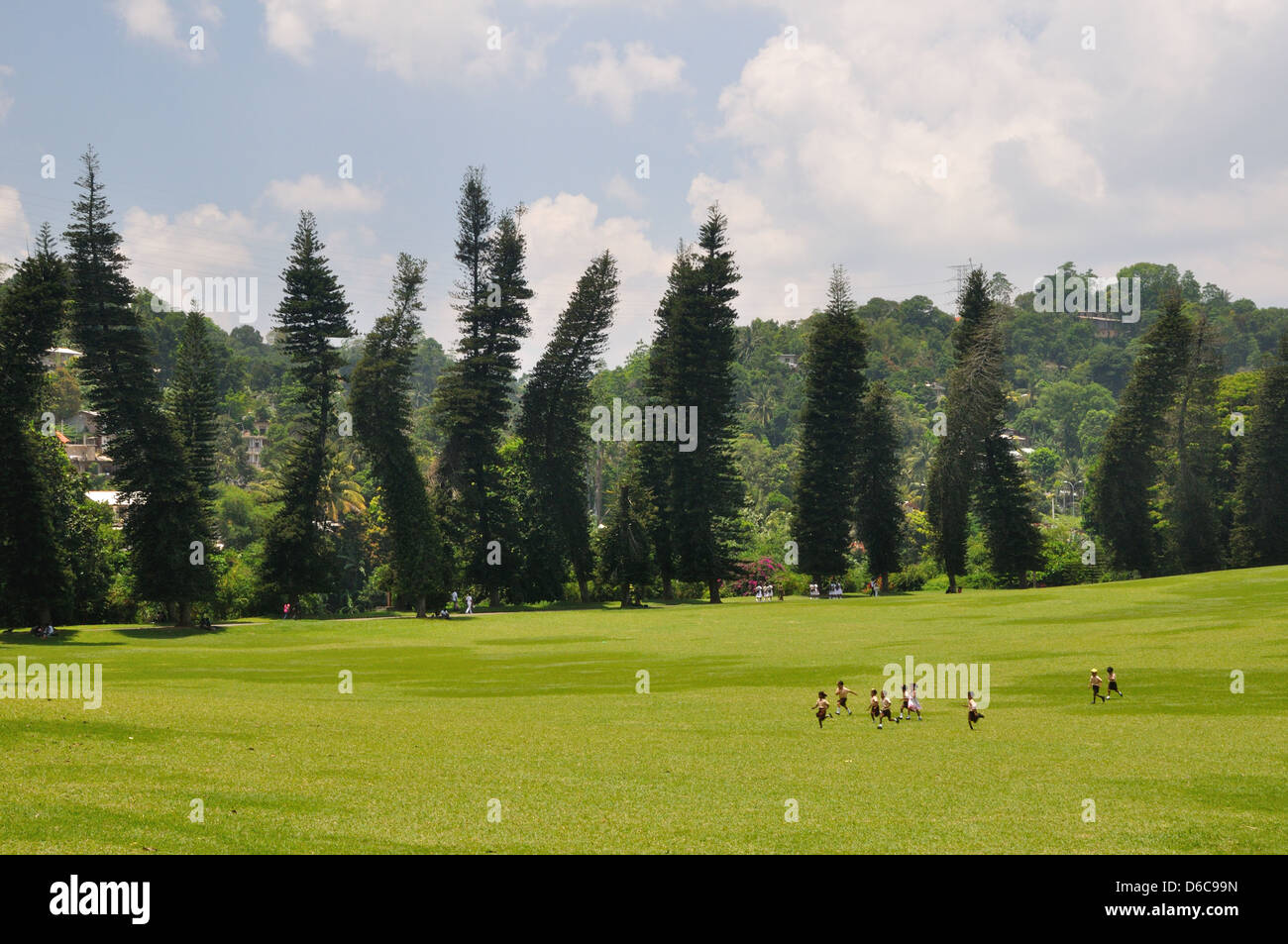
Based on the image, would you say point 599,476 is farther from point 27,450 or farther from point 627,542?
point 27,450

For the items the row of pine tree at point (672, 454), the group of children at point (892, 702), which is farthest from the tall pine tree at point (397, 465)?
the group of children at point (892, 702)

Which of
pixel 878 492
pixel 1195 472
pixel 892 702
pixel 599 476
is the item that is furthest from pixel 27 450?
pixel 599 476

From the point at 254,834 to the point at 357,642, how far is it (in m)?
41.0

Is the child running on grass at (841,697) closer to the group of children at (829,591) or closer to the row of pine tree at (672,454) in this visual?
the row of pine tree at (672,454)

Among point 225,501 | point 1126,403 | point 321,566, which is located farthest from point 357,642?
point 225,501

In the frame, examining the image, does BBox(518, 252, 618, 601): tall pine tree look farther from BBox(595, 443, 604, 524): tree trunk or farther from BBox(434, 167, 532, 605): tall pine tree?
BBox(595, 443, 604, 524): tree trunk

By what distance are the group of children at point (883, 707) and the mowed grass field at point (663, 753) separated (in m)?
0.52

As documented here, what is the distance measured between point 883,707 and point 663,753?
743 cm

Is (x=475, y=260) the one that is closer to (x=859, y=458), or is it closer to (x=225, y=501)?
(x=859, y=458)

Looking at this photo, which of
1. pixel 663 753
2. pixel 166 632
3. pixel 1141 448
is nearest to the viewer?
pixel 663 753

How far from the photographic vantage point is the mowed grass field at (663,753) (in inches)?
675

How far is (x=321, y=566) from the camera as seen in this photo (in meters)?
77.2

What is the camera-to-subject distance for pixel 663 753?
24.5 m

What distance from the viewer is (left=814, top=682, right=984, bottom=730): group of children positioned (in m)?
28.3
